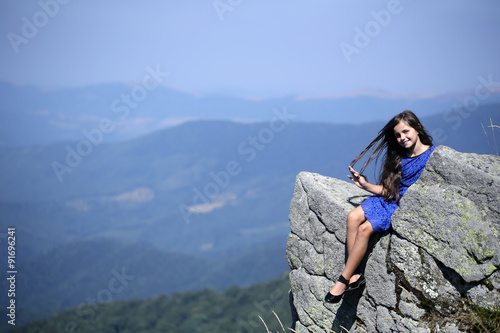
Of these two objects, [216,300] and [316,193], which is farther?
[216,300]

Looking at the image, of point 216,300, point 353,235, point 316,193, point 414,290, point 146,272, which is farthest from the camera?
point 146,272

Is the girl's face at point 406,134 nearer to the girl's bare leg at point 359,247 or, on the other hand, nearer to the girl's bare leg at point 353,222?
the girl's bare leg at point 353,222

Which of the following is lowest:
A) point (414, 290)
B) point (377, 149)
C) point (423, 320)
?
point (423, 320)

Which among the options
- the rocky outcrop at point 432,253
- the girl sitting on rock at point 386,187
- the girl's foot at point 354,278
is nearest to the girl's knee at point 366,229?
the girl sitting on rock at point 386,187

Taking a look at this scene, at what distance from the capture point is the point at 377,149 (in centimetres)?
546

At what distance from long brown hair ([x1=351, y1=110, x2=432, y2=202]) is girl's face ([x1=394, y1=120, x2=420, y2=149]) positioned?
1.7 inches

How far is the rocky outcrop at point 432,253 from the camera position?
14.4 feet

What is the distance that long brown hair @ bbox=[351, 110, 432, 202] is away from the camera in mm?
5102

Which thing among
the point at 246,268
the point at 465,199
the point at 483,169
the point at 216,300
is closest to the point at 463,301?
the point at 465,199

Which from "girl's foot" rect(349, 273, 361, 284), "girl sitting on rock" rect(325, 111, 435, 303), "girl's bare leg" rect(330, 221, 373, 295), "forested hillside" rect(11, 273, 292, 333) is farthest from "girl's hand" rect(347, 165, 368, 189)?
"forested hillside" rect(11, 273, 292, 333)

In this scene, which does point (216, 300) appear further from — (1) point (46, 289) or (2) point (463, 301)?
(1) point (46, 289)

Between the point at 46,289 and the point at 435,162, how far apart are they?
208 m

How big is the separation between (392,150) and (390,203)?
77cm

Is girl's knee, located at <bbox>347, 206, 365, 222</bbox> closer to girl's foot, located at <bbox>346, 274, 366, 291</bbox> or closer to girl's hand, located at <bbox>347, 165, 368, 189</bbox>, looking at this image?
girl's hand, located at <bbox>347, 165, 368, 189</bbox>
